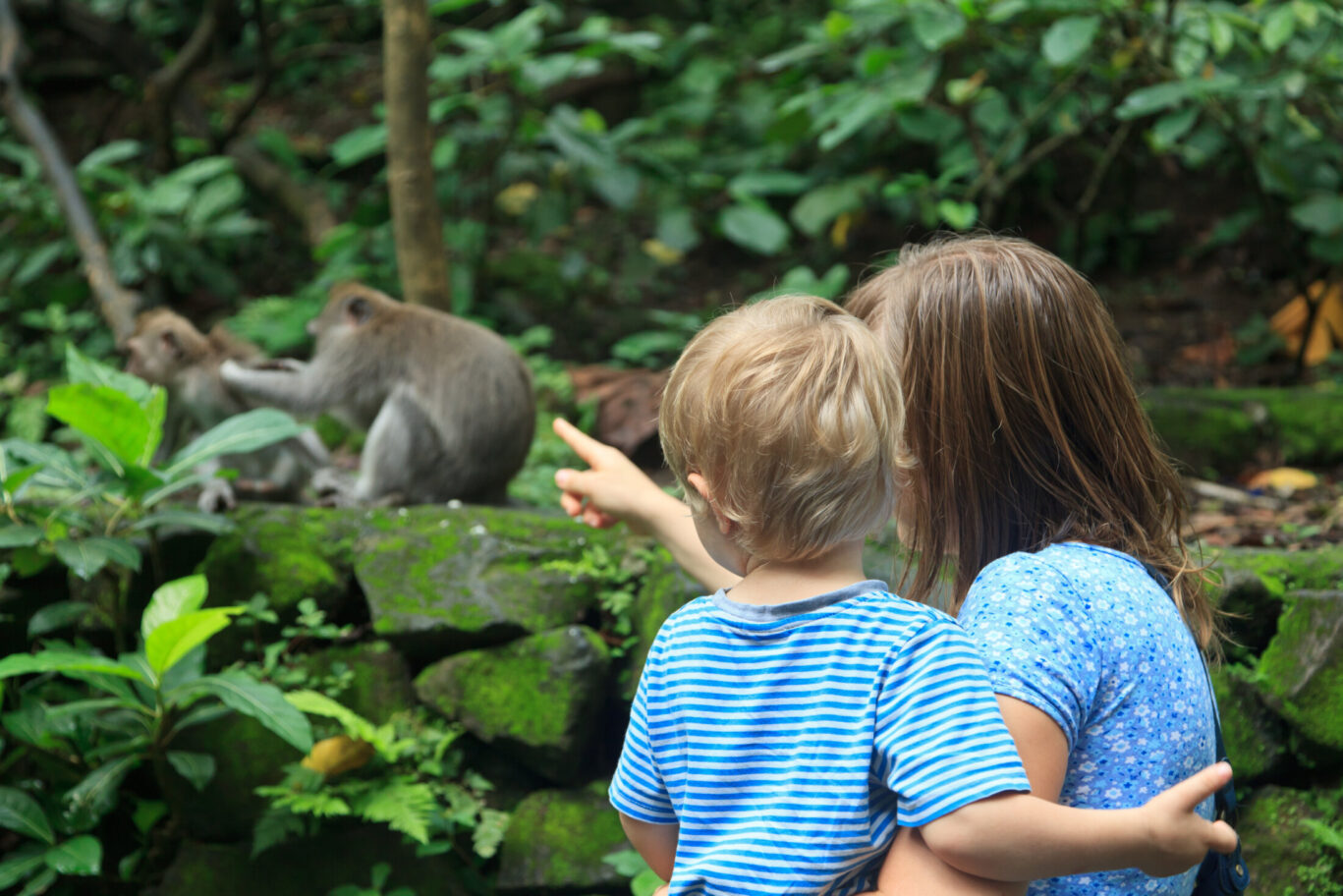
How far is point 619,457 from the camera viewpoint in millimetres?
2436

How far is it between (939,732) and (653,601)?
1.90 m

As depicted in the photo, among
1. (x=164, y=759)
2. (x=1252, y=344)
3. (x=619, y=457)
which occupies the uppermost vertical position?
(x=619, y=457)

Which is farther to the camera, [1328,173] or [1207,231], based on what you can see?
[1207,231]

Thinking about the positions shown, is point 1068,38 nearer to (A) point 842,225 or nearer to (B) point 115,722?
(A) point 842,225

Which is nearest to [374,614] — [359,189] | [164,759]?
[164,759]

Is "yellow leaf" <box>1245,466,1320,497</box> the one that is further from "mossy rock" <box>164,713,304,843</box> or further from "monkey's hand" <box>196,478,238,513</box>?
"monkey's hand" <box>196,478,238,513</box>

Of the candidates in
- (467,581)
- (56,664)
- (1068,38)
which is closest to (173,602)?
(56,664)

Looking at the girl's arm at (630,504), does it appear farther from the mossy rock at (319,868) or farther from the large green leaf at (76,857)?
the large green leaf at (76,857)

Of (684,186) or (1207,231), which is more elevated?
(684,186)

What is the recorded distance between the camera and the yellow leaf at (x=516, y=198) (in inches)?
332

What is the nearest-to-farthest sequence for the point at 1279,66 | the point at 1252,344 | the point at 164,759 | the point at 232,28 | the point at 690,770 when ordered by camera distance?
the point at 690,770, the point at 164,759, the point at 1279,66, the point at 1252,344, the point at 232,28

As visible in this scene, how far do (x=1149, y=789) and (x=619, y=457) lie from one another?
52.4 inches

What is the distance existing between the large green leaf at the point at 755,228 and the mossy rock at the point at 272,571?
3011mm

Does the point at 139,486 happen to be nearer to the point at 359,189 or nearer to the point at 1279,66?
the point at 1279,66
